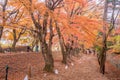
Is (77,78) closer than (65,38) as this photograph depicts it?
Yes

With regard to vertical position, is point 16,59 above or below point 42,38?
below

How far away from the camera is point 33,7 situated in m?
12.6

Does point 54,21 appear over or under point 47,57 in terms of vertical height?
over

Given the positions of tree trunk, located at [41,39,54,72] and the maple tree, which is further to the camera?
tree trunk, located at [41,39,54,72]

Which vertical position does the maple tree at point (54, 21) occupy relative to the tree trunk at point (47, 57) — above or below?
above

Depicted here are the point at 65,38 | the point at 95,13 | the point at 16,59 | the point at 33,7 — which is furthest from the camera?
the point at 95,13

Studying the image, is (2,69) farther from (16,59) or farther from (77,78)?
(77,78)

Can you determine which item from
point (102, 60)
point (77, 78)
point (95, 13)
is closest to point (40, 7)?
point (77, 78)

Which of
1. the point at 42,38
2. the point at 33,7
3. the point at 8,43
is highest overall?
the point at 33,7

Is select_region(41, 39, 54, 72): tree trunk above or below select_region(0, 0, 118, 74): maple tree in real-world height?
below

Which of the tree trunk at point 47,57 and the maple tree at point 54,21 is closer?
the maple tree at point 54,21

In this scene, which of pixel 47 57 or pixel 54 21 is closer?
pixel 47 57

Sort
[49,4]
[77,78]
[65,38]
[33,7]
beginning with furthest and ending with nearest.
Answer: [65,38] < [77,78] < [49,4] < [33,7]

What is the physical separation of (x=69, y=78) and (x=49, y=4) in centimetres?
507
